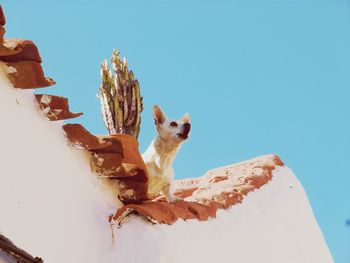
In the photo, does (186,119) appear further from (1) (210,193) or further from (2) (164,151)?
(1) (210,193)

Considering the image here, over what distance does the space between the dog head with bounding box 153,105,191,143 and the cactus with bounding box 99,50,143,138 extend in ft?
2.98

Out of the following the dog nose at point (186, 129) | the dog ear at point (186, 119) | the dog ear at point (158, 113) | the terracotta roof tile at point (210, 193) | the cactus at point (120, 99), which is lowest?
the terracotta roof tile at point (210, 193)

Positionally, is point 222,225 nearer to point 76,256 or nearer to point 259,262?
point 259,262

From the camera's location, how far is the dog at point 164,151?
4.77 m

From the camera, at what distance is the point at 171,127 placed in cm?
477

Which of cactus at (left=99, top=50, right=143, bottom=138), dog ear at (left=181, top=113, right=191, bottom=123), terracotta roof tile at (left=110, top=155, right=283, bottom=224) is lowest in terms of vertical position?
terracotta roof tile at (left=110, top=155, right=283, bottom=224)

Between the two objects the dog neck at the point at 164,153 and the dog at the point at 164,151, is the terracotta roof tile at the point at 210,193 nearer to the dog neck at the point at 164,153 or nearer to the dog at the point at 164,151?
the dog at the point at 164,151

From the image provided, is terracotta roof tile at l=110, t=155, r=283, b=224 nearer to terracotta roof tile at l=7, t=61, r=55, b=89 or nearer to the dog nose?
the dog nose

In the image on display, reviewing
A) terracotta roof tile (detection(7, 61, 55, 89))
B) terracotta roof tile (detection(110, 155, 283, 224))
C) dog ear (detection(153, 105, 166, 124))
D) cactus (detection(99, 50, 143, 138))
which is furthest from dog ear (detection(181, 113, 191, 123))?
terracotta roof tile (detection(7, 61, 55, 89))

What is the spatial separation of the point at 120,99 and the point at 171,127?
112 cm

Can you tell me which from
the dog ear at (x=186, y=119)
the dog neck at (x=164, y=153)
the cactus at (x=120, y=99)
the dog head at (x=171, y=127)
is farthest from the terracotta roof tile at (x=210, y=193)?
the cactus at (x=120, y=99)

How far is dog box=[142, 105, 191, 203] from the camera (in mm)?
4770

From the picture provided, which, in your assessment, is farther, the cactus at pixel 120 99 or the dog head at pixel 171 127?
the cactus at pixel 120 99

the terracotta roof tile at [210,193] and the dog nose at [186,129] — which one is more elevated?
the dog nose at [186,129]
